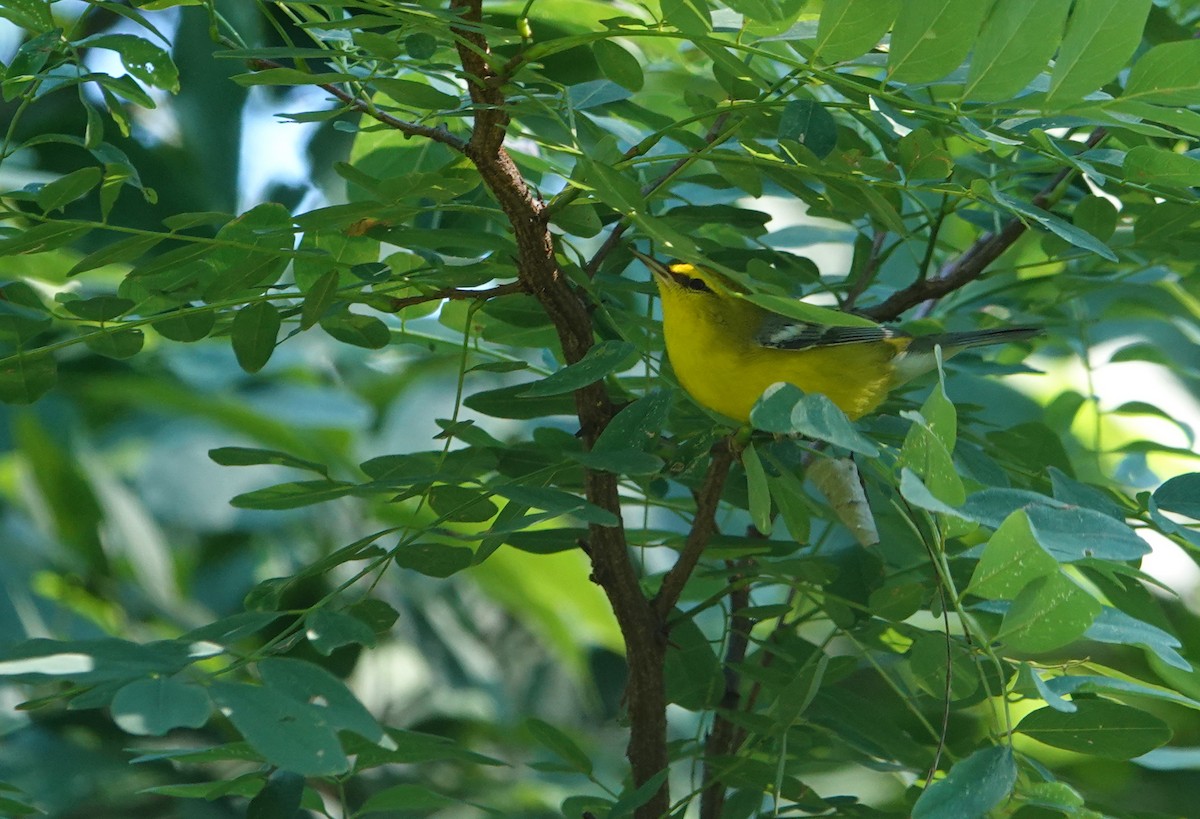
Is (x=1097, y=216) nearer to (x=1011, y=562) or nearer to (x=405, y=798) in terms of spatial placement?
(x=1011, y=562)

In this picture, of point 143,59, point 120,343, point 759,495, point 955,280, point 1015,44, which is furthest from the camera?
point 955,280

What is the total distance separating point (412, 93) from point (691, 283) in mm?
966

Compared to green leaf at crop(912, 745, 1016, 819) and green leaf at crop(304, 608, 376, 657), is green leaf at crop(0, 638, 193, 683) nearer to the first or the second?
green leaf at crop(304, 608, 376, 657)

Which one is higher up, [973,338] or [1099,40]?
[1099,40]

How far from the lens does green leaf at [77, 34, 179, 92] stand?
1051 millimetres

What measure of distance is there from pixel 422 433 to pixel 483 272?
135cm

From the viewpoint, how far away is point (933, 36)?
0.83m

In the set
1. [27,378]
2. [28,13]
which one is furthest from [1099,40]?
[27,378]

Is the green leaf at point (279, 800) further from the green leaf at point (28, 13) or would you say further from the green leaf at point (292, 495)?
the green leaf at point (28, 13)

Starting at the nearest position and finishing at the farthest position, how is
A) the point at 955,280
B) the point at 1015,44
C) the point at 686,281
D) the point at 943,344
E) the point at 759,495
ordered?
the point at 1015,44 < the point at 759,495 < the point at 955,280 < the point at 943,344 < the point at 686,281

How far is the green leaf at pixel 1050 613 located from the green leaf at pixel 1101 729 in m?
0.14

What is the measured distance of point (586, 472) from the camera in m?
1.14

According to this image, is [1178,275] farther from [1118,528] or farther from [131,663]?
[131,663]

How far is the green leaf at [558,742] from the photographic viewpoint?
1229 mm
